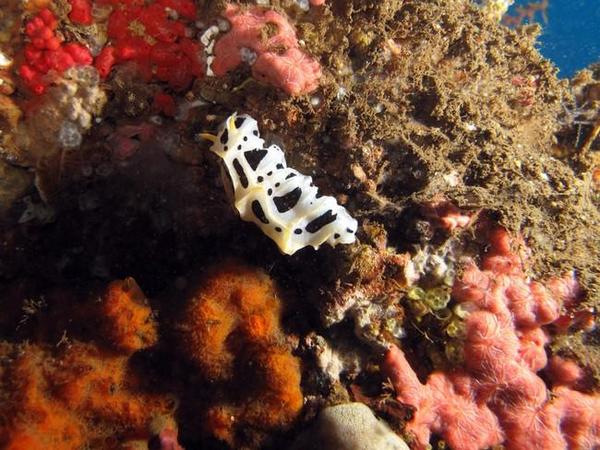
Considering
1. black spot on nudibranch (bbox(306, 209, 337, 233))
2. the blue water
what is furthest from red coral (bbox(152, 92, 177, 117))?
the blue water

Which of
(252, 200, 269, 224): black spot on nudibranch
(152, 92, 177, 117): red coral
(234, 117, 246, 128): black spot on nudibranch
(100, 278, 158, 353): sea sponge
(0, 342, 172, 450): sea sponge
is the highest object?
(234, 117, 246, 128): black spot on nudibranch

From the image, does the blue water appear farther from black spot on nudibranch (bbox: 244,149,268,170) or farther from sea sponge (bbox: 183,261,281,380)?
sea sponge (bbox: 183,261,281,380)

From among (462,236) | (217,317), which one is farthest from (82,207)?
(462,236)

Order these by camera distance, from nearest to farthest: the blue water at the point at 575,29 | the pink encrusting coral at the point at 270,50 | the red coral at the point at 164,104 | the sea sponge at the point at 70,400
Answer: the sea sponge at the point at 70,400 < the pink encrusting coral at the point at 270,50 < the red coral at the point at 164,104 < the blue water at the point at 575,29

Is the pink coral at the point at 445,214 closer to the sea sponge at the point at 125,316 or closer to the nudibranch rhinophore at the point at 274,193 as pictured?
the nudibranch rhinophore at the point at 274,193

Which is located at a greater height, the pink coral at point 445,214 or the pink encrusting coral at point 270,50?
the pink encrusting coral at point 270,50

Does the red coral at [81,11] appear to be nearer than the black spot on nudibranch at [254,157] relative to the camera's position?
No

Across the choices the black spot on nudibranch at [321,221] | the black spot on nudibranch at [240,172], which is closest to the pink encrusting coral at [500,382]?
the black spot on nudibranch at [321,221]

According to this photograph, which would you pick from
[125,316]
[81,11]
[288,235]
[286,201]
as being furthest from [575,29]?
[125,316]
